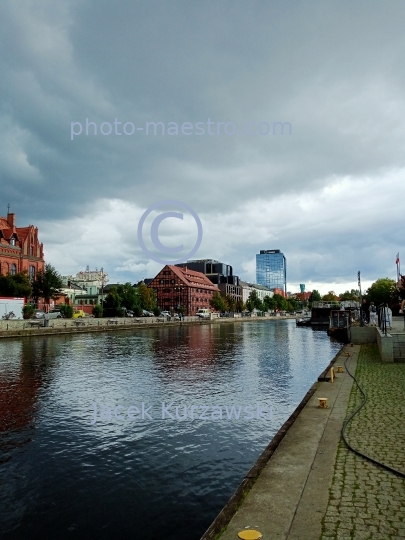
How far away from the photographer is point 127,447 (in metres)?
13.1

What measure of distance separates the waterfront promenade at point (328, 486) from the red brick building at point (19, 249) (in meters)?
83.0

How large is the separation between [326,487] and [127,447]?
733 cm

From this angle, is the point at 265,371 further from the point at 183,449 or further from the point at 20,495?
the point at 20,495

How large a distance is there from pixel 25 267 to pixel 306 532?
9134 cm

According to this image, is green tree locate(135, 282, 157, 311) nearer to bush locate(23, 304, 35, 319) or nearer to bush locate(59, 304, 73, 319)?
bush locate(59, 304, 73, 319)

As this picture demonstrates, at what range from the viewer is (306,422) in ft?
40.8

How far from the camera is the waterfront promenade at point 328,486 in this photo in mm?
6242

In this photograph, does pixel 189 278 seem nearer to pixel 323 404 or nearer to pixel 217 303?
pixel 217 303

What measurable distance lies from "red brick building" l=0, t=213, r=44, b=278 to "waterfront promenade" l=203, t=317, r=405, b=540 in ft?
272

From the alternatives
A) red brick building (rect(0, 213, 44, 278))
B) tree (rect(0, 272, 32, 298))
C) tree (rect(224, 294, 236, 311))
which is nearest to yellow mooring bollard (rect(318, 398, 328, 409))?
tree (rect(0, 272, 32, 298))

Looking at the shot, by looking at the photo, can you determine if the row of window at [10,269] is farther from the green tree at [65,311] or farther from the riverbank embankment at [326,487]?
the riverbank embankment at [326,487]

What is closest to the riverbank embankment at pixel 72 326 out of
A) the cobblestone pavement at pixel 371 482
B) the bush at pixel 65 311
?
the bush at pixel 65 311

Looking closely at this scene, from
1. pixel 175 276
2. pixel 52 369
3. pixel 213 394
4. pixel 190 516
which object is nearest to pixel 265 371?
pixel 213 394

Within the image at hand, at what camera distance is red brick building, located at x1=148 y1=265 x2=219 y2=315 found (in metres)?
157
